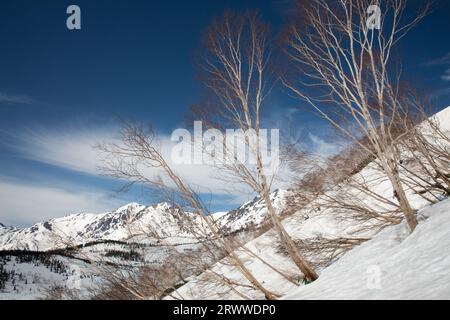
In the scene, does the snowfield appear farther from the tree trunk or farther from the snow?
the tree trunk

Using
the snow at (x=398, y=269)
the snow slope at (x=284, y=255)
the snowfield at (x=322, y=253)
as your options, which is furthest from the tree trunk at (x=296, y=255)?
the snow at (x=398, y=269)

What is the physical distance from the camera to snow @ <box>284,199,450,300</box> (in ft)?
13.0

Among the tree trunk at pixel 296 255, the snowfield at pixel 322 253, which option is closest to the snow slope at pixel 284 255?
the snowfield at pixel 322 253

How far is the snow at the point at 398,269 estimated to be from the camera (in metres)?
3.96

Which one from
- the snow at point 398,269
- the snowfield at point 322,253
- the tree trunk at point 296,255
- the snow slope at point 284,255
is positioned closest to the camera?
the snow at point 398,269

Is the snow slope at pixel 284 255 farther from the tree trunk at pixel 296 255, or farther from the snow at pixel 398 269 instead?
the snow at pixel 398 269

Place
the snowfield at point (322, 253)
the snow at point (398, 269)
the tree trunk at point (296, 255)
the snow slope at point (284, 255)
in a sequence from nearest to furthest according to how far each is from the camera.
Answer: the snow at point (398, 269) < the snowfield at point (322, 253) < the tree trunk at point (296, 255) < the snow slope at point (284, 255)

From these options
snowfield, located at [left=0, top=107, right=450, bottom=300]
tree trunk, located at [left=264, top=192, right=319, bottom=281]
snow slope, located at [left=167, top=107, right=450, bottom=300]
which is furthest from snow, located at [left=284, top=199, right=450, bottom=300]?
snow slope, located at [left=167, top=107, right=450, bottom=300]

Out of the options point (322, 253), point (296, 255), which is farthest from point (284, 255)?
point (296, 255)

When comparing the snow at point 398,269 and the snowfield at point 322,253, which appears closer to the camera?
the snow at point 398,269

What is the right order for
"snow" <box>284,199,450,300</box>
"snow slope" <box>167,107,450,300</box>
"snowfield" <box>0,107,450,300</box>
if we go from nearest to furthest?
"snow" <box>284,199,450,300</box> → "snowfield" <box>0,107,450,300</box> → "snow slope" <box>167,107,450,300</box>

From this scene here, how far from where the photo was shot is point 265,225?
1838cm
